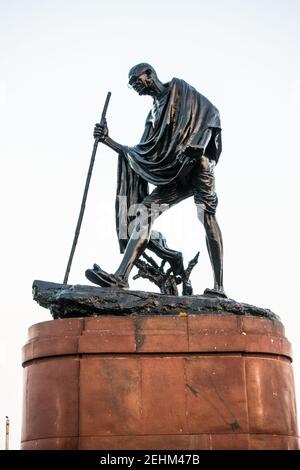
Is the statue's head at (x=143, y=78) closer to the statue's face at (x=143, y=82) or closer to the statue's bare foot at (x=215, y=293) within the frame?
the statue's face at (x=143, y=82)

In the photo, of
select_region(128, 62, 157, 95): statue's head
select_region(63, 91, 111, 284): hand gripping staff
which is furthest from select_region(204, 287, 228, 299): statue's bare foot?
select_region(128, 62, 157, 95): statue's head

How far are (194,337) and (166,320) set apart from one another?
1.29 ft

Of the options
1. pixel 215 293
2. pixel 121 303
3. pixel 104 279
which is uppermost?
pixel 104 279

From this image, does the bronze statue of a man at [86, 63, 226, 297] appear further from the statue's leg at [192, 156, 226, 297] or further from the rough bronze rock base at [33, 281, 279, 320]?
the rough bronze rock base at [33, 281, 279, 320]

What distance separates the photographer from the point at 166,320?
31.8ft

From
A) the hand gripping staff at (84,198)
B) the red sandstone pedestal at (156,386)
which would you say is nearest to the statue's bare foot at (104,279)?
the hand gripping staff at (84,198)

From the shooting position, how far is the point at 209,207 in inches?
443

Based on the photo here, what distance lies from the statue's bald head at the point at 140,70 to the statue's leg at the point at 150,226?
1.72 m

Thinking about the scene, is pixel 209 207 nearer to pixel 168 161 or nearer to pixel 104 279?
pixel 168 161

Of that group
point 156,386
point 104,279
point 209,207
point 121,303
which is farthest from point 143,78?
point 156,386

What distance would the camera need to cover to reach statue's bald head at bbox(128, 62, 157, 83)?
11734 mm

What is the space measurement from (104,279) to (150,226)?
1.13 meters

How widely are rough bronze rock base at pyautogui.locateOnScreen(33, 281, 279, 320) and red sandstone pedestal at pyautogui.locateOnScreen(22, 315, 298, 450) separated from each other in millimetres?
248

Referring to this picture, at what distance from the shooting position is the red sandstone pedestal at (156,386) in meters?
9.15
